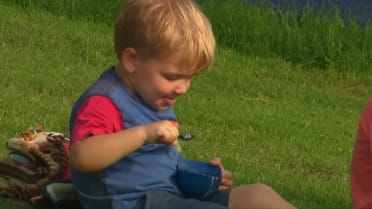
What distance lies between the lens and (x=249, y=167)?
5.53m

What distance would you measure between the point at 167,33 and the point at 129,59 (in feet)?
0.58

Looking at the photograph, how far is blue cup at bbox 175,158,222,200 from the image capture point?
373 cm

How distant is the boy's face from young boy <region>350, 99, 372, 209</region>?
754 mm

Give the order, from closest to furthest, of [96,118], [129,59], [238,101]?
[96,118], [129,59], [238,101]

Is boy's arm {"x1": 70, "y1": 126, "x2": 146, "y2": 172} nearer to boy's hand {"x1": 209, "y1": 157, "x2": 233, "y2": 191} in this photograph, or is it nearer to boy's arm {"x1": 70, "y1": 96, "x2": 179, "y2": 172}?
boy's arm {"x1": 70, "y1": 96, "x2": 179, "y2": 172}

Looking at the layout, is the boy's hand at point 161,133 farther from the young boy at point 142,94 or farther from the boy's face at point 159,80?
the boy's face at point 159,80

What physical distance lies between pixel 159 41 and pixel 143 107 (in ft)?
0.88

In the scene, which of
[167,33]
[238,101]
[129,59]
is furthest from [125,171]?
[238,101]

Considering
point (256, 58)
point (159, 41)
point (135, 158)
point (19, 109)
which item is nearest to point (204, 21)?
point (159, 41)

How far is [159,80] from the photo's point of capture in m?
3.56

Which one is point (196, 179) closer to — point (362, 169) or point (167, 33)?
point (167, 33)

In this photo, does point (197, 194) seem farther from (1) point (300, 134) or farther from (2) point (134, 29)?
(1) point (300, 134)

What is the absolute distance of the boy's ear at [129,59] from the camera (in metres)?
3.59

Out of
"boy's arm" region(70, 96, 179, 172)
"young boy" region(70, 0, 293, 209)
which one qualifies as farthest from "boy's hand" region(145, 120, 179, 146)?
"young boy" region(70, 0, 293, 209)
